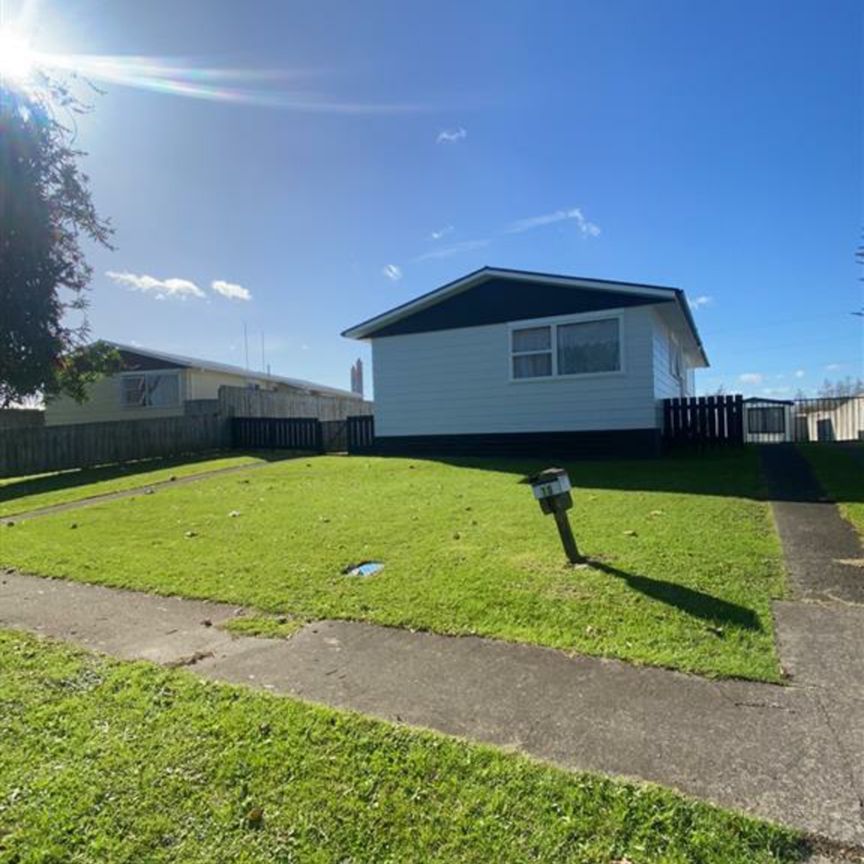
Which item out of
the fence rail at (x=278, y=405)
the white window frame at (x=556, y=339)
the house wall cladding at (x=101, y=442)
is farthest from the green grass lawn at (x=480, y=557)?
the fence rail at (x=278, y=405)

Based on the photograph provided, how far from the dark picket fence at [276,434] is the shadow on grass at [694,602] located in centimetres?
1697

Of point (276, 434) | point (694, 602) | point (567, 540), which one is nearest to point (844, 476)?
point (567, 540)

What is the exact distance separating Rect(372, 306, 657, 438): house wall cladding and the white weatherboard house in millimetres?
26

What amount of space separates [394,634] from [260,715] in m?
1.18

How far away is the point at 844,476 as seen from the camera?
386 inches

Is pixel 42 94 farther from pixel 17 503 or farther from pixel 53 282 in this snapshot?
pixel 17 503

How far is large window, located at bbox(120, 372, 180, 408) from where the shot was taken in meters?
26.1

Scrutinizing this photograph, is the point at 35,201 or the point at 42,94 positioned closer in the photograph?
the point at 42,94

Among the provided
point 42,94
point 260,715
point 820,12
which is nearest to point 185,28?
point 42,94

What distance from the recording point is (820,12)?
9.35 meters

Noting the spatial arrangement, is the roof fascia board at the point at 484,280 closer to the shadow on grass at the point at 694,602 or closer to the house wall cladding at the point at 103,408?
the shadow on grass at the point at 694,602

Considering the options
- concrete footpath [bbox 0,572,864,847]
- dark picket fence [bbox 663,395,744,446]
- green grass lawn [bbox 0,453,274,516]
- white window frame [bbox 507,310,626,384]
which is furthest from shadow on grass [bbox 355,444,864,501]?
green grass lawn [bbox 0,453,274,516]

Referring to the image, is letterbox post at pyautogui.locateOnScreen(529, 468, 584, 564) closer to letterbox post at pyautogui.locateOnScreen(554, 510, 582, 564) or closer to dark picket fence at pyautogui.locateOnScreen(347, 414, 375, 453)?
letterbox post at pyautogui.locateOnScreen(554, 510, 582, 564)

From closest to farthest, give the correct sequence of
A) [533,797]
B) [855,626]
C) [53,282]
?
[533,797]
[855,626]
[53,282]
